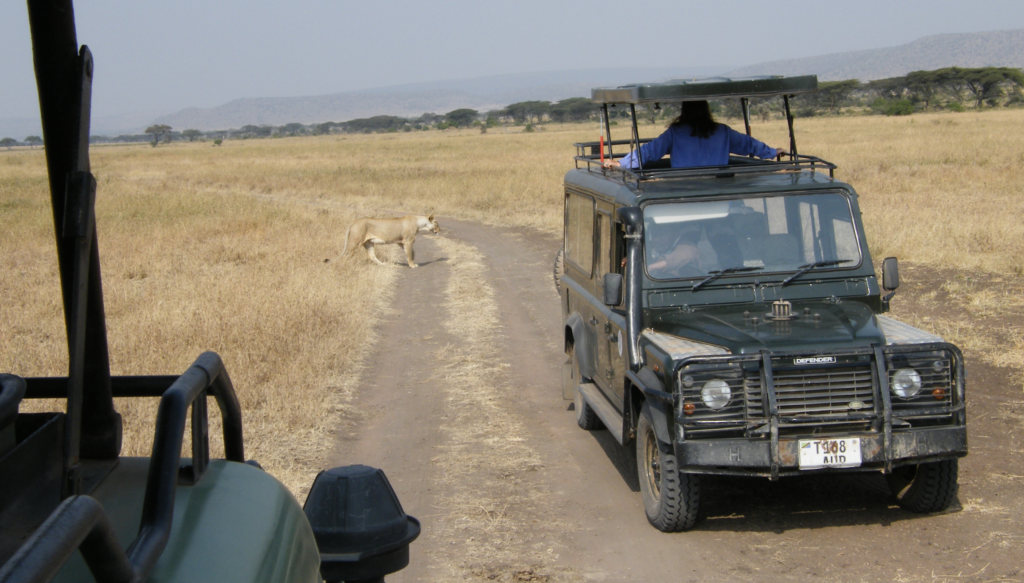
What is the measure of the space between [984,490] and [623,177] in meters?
2.86

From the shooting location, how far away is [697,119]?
262 inches

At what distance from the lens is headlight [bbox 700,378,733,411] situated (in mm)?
4469

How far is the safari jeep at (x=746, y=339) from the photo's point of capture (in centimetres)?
446

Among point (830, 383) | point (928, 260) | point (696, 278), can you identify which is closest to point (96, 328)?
point (830, 383)

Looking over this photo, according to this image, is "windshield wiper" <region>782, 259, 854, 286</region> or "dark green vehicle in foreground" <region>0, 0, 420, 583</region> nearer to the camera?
"dark green vehicle in foreground" <region>0, 0, 420, 583</region>

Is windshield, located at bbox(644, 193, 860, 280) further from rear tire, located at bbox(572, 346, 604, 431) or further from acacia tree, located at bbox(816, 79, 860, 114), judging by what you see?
acacia tree, located at bbox(816, 79, 860, 114)

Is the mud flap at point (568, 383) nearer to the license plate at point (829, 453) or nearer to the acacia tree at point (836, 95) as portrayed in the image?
the license plate at point (829, 453)

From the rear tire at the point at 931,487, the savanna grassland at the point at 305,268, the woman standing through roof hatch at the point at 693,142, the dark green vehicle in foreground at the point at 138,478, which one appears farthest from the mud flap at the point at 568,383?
the dark green vehicle in foreground at the point at 138,478

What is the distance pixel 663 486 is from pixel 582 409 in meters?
2.11

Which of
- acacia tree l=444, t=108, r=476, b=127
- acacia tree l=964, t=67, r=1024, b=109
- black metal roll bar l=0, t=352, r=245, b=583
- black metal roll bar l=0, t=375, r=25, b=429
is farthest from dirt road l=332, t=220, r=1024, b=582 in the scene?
acacia tree l=444, t=108, r=476, b=127

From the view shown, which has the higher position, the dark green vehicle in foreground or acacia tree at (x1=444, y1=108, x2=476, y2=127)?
acacia tree at (x1=444, y1=108, x2=476, y2=127)

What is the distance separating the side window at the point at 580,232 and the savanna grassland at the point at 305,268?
2.26m

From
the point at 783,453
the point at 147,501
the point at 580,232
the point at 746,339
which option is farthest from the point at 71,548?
the point at 580,232

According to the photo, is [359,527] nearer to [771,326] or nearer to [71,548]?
[71,548]
